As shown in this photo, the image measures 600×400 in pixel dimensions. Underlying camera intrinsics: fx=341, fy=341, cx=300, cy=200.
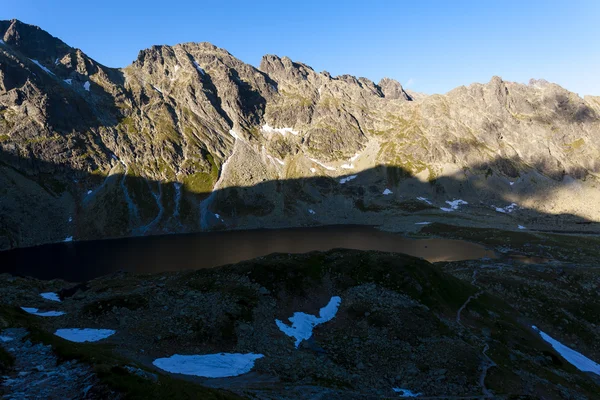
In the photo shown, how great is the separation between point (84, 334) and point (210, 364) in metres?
13.8

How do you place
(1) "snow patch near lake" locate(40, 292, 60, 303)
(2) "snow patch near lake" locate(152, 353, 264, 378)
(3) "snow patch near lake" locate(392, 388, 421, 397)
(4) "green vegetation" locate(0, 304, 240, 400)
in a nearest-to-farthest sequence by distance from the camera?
(4) "green vegetation" locate(0, 304, 240, 400) < (2) "snow patch near lake" locate(152, 353, 264, 378) < (3) "snow patch near lake" locate(392, 388, 421, 397) < (1) "snow patch near lake" locate(40, 292, 60, 303)

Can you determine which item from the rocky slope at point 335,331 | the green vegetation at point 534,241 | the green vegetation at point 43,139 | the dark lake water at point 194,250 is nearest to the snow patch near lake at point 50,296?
the rocky slope at point 335,331

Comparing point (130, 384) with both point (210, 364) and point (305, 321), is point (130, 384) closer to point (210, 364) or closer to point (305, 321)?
point (210, 364)

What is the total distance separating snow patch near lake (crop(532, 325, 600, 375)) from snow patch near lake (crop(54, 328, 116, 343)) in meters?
53.2

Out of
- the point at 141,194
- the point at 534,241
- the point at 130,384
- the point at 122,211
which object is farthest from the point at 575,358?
the point at 141,194

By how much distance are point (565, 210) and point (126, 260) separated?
727 feet

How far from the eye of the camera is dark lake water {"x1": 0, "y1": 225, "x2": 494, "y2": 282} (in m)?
93.0

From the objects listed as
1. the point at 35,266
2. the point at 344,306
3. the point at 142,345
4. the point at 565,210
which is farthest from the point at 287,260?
the point at 565,210

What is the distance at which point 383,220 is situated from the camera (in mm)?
190375

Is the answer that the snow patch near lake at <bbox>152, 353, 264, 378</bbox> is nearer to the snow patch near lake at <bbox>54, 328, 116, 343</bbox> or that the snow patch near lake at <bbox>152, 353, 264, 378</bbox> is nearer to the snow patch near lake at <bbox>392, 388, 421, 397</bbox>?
the snow patch near lake at <bbox>54, 328, 116, 343</bbox>

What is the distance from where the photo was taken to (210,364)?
29.1m

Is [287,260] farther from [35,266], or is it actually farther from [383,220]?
[383,220]

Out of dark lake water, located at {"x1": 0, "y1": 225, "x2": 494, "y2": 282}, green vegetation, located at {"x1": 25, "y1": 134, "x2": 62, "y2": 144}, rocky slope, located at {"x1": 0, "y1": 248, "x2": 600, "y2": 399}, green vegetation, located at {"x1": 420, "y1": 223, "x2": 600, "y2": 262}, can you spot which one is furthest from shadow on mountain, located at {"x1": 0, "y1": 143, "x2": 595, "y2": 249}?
rocky slope, located at {"x1": 0, "y1": 248, "x2": 600, "y2": 399}

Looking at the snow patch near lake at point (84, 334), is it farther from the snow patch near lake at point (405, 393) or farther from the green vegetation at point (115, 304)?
the snow patch near lake at point (405, 393)
